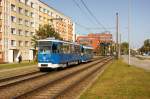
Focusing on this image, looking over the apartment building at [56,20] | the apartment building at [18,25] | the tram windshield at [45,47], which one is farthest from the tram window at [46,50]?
the apartment building at [56,20]

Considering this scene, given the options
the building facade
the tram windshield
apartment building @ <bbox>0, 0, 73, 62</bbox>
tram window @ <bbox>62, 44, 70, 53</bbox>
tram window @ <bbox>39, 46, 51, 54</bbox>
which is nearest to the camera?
the tram windshield

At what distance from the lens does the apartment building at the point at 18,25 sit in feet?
198

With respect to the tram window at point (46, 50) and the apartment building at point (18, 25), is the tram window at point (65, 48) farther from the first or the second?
the apartment building at point (18, 25)

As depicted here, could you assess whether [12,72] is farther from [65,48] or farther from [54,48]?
[65,48]

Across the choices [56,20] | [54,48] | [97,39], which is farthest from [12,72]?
[97,39]

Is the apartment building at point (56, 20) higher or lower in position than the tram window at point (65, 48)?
higher

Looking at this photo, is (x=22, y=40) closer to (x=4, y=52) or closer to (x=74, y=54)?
(x=4, y=52)

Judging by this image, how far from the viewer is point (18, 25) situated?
67.5 meters

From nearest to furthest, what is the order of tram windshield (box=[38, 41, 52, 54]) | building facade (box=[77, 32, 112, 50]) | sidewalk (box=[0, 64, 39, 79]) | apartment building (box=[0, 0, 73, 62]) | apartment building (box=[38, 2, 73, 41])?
sidewalk (box=[0, 64, 39, 79])
tram windshield (box=[38, 41, 52, 54])
apartment building (box=[0, 0, 73, 62])
apartment building (box=[38, 2, 73, 41])
building facade (box=[77, 32, 112, 50])

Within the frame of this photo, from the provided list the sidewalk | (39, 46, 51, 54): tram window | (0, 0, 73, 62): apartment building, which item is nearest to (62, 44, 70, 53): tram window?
(39, 46, 51, 54): tram window

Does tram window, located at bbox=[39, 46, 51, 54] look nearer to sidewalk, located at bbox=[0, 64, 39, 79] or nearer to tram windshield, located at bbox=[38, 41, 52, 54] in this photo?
tram windshield, located at bbox=[38, 41, 52, 54]

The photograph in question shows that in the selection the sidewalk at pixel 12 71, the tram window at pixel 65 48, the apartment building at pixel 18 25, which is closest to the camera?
the sidewalk at pixel 12 71

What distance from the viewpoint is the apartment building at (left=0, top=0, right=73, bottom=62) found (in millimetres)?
60438

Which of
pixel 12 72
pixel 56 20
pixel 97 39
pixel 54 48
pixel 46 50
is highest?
pixel 56 20
